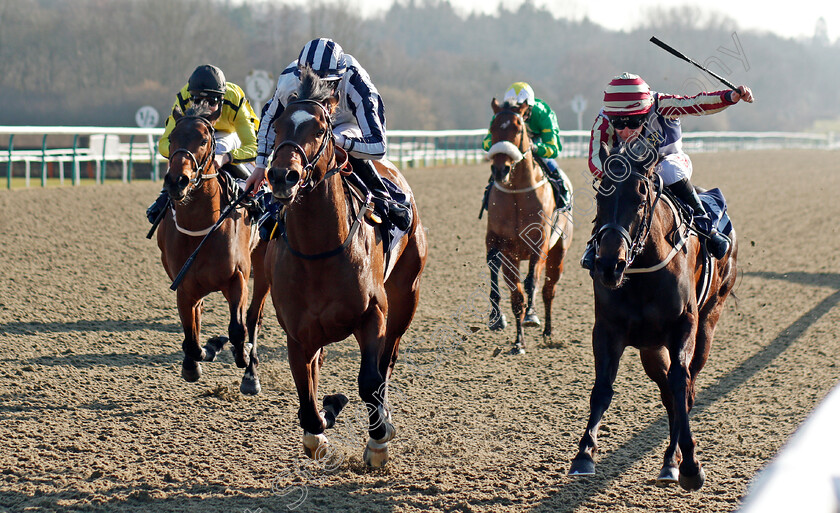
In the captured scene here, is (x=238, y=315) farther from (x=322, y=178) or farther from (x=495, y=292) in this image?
(x=495, y=292)

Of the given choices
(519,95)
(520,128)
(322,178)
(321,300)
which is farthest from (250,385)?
(519,95)

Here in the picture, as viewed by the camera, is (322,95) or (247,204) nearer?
(322,95)

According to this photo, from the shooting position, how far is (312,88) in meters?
3.66

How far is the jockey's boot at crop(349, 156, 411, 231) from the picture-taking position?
4.37 metres

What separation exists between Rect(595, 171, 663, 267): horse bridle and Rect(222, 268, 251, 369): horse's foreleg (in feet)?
8.66

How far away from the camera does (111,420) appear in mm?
5023

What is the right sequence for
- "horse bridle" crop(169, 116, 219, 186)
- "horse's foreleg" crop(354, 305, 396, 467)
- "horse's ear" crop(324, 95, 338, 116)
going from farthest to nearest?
1. "horse bridle" crop(169, 116, 219, 186)
2. "horse's foreleg" crop(354, 305, 396, 467)
3. "horse's ear" crop(324, 95, 338, 116)

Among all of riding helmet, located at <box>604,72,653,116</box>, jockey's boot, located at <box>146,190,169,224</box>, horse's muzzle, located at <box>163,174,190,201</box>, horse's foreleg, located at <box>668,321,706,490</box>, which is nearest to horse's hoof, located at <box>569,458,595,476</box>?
horse's foreleg, located at <box>668,321,706,490</box>

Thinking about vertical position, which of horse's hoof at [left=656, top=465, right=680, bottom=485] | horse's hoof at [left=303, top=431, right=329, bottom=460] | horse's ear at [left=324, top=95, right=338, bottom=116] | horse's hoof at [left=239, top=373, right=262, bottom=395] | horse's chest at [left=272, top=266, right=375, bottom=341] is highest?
horse's ear at [left=324, top=95, right=338, bottom=116]

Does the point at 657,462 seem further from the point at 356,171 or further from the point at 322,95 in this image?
the point at 322,95

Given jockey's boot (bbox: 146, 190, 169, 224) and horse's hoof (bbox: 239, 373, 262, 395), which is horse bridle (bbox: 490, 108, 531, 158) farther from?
horse's hoof (bbox: 239, 373, 262, 395)

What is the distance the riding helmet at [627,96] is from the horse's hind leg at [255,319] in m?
2.51

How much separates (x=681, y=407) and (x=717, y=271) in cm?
129

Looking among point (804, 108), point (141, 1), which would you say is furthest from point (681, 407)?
point (804, 108)
